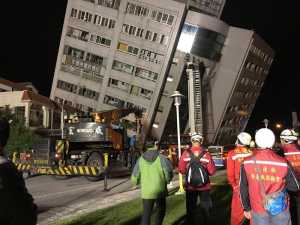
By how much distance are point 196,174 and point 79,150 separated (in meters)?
15.6

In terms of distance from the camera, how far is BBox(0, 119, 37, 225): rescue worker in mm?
3273

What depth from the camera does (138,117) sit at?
3503 cm

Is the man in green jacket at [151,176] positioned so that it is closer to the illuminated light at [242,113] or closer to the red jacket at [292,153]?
the red jacket at [292,153]

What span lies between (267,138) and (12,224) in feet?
11.5

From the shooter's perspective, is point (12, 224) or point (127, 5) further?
point (127, 5)

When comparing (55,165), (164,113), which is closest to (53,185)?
(55,165)

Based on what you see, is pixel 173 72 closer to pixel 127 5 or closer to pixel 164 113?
pixel 164 113

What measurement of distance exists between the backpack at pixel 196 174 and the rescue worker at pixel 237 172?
44 cm

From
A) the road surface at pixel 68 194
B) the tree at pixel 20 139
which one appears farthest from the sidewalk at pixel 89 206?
the tree at pixel 20 139

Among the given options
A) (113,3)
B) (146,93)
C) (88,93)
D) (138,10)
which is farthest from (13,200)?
(88,93)

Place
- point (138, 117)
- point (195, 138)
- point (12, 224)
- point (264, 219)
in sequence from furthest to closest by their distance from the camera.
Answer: point (138, 117)
point (195, 138)
point (264, 219)
point (12, 224)

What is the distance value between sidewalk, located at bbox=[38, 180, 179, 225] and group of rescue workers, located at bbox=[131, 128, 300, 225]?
3.99 meters

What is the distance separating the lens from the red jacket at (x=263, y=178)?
577 centimetres

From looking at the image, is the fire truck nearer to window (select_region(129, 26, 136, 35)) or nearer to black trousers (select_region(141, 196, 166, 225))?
black trousers (select_region(141, 196, 166, 225))
